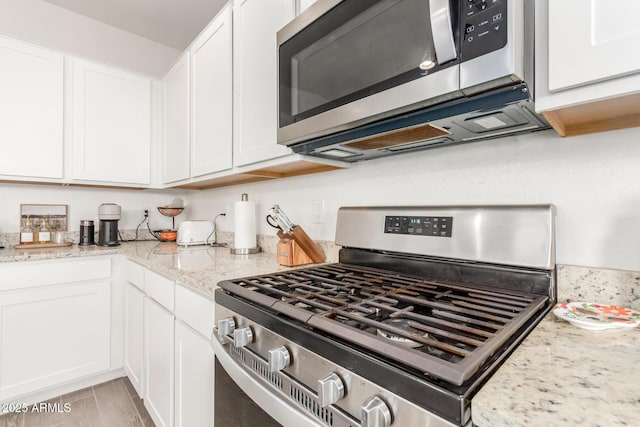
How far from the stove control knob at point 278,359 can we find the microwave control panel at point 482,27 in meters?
0.74

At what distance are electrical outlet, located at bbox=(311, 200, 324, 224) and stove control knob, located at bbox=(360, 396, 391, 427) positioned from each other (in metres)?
1.09

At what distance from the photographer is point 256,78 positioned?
4.72 ft

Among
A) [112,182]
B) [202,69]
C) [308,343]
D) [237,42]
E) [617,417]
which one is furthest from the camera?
[112,182]

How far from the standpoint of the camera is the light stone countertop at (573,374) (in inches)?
14.9

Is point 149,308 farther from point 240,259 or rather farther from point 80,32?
point 80,32

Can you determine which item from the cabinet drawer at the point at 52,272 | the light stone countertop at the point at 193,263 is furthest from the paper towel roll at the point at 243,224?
the cabinet drawer at the point at 52,272

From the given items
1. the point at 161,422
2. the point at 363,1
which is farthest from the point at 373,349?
the point at 161,422

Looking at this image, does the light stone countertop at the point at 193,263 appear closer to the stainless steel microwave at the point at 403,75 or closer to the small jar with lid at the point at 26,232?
the small jar with lid at the point at 26,232

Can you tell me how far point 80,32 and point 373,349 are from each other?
3.28 m

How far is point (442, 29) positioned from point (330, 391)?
757 mm

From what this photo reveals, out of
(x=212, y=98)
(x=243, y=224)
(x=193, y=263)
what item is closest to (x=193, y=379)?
(x=193, y=263)

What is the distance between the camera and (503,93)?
67 centimetres

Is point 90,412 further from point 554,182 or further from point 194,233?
point 554,182

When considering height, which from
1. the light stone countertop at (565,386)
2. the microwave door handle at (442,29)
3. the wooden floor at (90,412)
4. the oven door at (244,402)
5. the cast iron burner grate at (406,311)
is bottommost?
the wooden floor at (90,412)
